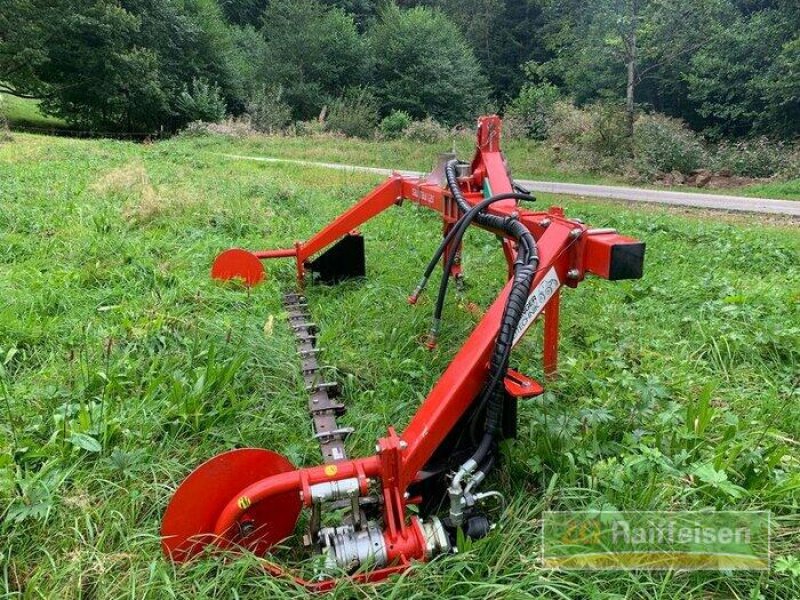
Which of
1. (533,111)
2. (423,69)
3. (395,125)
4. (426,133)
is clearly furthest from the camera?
(423,69)

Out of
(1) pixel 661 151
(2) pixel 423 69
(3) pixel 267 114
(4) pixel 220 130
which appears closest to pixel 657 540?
(1) pixel 661 151

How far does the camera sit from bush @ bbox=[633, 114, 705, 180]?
17234 mm

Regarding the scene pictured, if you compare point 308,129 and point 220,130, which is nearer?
point 220,130

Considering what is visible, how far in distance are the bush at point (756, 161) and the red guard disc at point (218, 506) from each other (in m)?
20.6

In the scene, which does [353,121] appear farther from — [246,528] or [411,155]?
[246,528]

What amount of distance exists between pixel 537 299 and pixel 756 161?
2081 cm

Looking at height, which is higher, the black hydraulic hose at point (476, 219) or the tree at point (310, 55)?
the tree at point (310, 55)

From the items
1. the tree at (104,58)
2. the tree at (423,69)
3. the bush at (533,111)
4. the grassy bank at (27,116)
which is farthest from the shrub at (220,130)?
the tree at (423,69)

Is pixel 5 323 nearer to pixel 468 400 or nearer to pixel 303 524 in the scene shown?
pixel 303 524

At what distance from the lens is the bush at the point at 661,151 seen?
679 inches

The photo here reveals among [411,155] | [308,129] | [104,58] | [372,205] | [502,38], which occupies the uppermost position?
[502,38]

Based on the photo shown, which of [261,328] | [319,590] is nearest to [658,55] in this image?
[261,328]

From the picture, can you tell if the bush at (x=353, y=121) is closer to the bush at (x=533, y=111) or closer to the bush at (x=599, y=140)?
the bush at (x=533, y=111)

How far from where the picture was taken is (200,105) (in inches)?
1047
